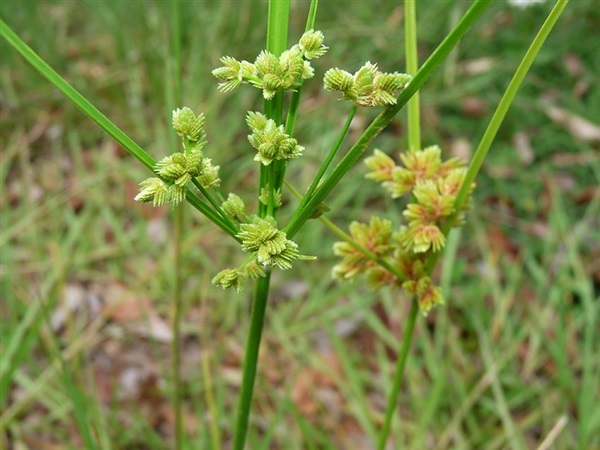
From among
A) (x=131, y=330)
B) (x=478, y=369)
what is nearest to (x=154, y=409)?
(x=131, y=330)

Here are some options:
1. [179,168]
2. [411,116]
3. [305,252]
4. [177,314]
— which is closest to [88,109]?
[179,168]

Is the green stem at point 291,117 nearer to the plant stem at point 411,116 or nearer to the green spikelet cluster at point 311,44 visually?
the green spikelet cluster at point 311,44

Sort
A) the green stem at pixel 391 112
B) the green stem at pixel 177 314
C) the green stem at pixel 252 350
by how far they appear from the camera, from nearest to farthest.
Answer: the green stem at pixel 391 112, the green stem at pixel 252 350, the green stem at pixel 177 314

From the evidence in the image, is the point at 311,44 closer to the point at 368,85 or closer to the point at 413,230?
the point at 368,85

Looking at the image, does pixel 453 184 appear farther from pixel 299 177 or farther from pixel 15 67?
pixel 15 67

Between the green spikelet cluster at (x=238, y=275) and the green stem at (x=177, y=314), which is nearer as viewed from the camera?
the green spikelet cluster at (x=238, y=275)

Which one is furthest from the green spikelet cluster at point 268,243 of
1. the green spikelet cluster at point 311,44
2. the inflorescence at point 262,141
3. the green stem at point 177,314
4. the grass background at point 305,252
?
the grass background at point 305,252
